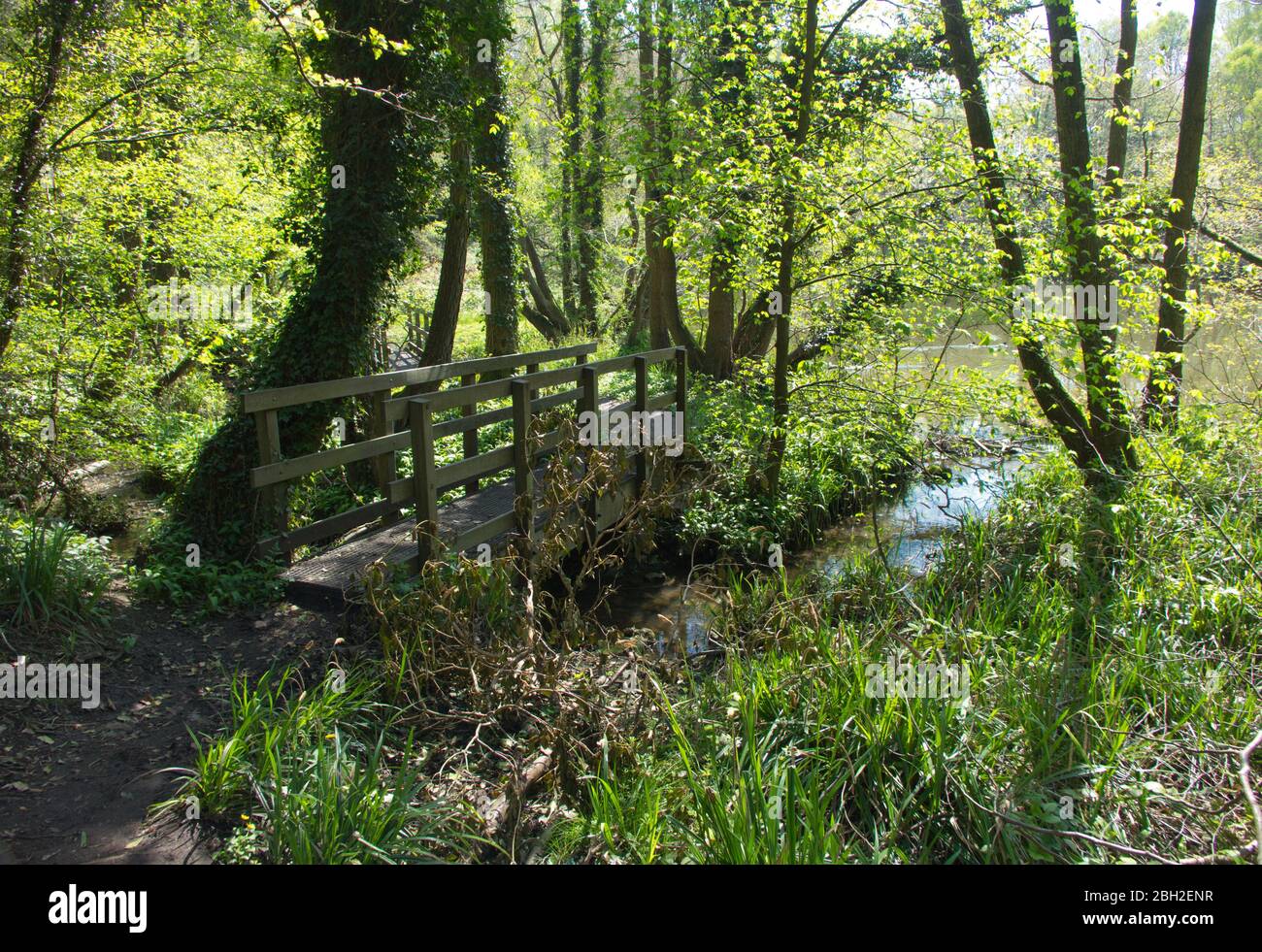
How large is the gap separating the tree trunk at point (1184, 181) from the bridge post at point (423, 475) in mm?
6753

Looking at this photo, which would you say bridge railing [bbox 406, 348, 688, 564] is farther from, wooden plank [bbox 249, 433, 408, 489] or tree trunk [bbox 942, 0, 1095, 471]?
tree trunk [bbox 942, 0, 1095, 471]

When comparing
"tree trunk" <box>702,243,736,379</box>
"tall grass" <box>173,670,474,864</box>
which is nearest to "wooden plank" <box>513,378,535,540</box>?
"tall grass" <box>173,670,474,864</box>

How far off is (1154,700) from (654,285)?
1214cm

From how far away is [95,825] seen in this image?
3.39 metres

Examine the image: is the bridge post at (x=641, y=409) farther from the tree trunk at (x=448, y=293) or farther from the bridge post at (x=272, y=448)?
the bridge post at (x=272, y=448)

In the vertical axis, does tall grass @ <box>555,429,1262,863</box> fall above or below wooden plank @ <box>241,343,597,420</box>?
below

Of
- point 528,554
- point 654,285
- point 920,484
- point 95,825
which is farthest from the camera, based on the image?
point 654,285

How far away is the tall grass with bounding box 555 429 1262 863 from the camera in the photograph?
329 cm

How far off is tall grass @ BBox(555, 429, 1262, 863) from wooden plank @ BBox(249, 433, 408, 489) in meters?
2.73

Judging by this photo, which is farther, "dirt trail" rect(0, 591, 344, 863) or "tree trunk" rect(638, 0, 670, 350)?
"tree trunk" rect(638, 0, 670, 350)

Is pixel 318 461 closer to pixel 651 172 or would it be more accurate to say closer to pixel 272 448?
pixel 272 448

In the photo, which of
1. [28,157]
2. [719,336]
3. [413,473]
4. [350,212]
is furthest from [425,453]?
[719,336]
